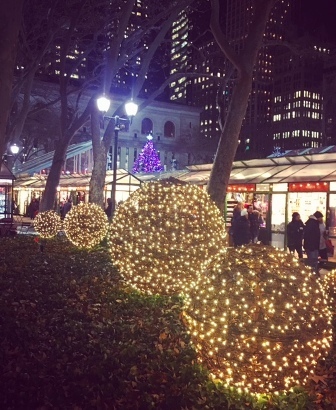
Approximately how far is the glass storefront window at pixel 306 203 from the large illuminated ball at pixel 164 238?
10.0 m

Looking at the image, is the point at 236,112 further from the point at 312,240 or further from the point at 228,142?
the point at 312,240

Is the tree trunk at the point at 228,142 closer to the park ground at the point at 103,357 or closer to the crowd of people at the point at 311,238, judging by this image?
the crowd of people at the point at 311,238

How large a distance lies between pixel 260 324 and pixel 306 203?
1488cm

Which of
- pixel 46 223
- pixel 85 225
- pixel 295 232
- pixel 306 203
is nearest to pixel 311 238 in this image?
pixel 295 232

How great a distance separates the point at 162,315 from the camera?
7852 millimetres

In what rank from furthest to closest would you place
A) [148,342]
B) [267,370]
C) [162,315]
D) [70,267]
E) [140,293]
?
[70,267], [140,293], [162,315], [148,342], [267,370]

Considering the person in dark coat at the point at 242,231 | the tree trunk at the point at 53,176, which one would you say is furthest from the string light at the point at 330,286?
the tree trunk at the point at 53,176

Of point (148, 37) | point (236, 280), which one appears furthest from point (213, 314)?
point (148, 37)

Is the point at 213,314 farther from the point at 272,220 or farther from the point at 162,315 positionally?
the point at 272,220

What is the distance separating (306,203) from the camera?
18.6 m

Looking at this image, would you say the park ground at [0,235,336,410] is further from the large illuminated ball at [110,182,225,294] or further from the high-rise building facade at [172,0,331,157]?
the high-rise building facade at [172,0,331,157]

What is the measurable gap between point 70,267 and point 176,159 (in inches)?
2183

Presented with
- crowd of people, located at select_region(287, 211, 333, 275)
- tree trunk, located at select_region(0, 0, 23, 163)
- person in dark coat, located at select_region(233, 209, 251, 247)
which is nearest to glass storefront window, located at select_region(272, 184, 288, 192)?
person in dark coat, located at select_region(233, 209, 251, 247)

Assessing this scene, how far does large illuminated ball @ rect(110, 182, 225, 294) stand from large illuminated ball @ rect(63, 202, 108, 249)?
6.60 metres
